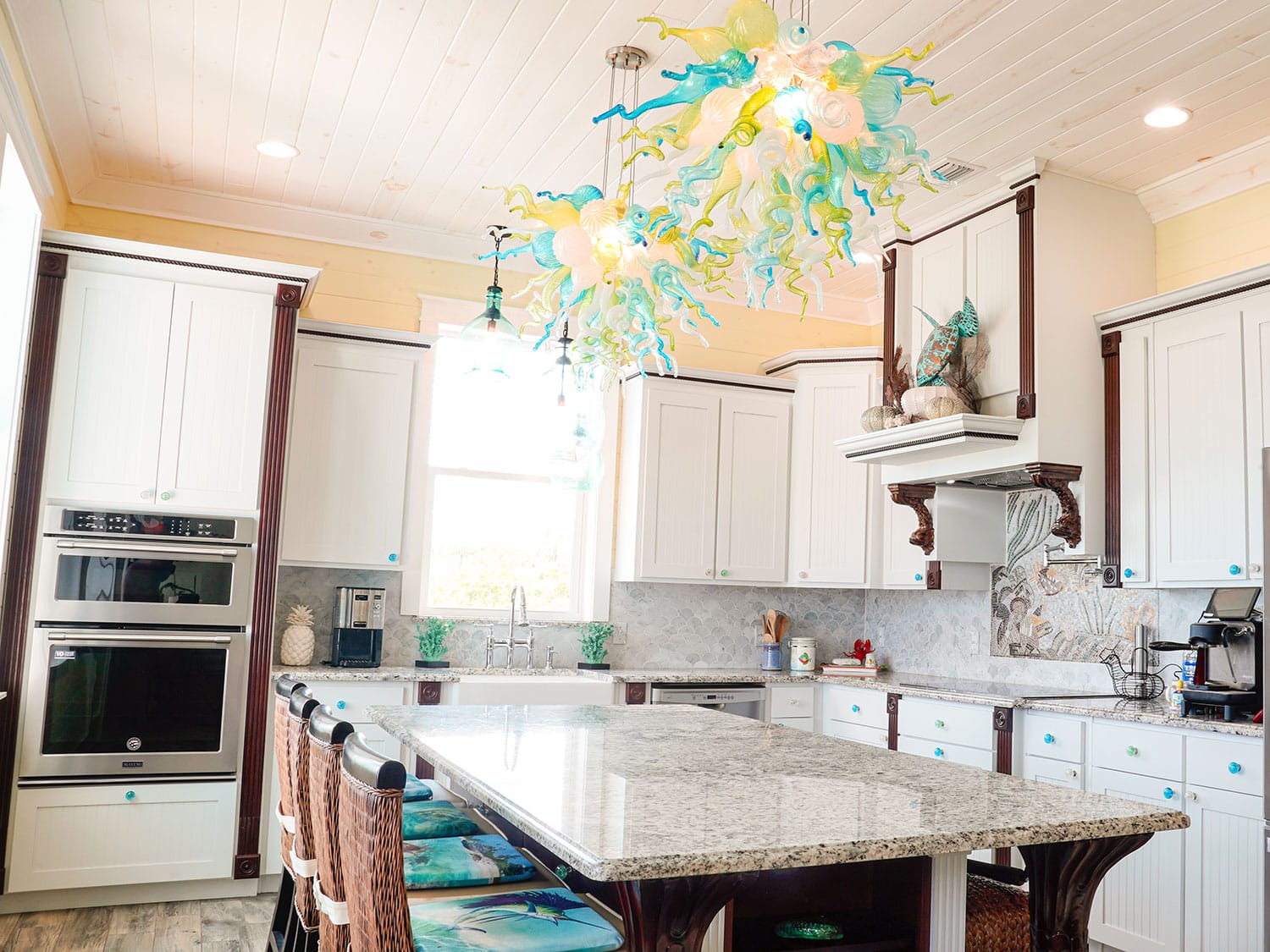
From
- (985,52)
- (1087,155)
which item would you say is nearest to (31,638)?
(985,52)

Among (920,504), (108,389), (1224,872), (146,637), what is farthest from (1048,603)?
(108,389)

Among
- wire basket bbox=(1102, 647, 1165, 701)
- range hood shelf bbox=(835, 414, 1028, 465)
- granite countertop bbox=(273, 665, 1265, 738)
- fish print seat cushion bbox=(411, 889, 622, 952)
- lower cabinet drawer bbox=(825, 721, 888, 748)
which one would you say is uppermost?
range hood shelf bbox=(835, 414, 1028, 465)

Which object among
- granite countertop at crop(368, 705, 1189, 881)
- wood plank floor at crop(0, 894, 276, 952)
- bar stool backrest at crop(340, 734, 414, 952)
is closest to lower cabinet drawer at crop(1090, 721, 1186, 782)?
granite countertop at crop(368, 705, 1189, 881)

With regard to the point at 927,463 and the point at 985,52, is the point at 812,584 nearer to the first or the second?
the point at 927,463

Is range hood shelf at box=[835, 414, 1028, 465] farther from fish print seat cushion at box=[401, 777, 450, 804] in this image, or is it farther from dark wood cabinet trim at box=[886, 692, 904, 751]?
fish print seat cushion at box=[401, 777, 450, 804]

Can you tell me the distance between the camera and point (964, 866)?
6.03ft

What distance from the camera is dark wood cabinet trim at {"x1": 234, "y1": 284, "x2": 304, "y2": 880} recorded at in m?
4.15

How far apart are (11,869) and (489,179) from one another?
3305 mm

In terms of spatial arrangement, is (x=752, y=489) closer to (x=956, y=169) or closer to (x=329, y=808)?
(x=956, y=169)

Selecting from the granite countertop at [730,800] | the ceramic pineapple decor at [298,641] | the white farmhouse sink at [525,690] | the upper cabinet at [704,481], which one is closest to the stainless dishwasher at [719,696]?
the white farmhouse sink at [525,690]

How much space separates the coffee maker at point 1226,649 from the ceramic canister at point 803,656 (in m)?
2.11

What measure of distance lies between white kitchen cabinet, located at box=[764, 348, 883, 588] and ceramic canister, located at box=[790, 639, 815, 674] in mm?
350

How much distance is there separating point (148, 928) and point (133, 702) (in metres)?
0.83

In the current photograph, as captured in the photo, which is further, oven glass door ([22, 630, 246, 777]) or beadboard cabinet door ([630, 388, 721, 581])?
beadboard cabinet door ([630, 388, 721, 581])
